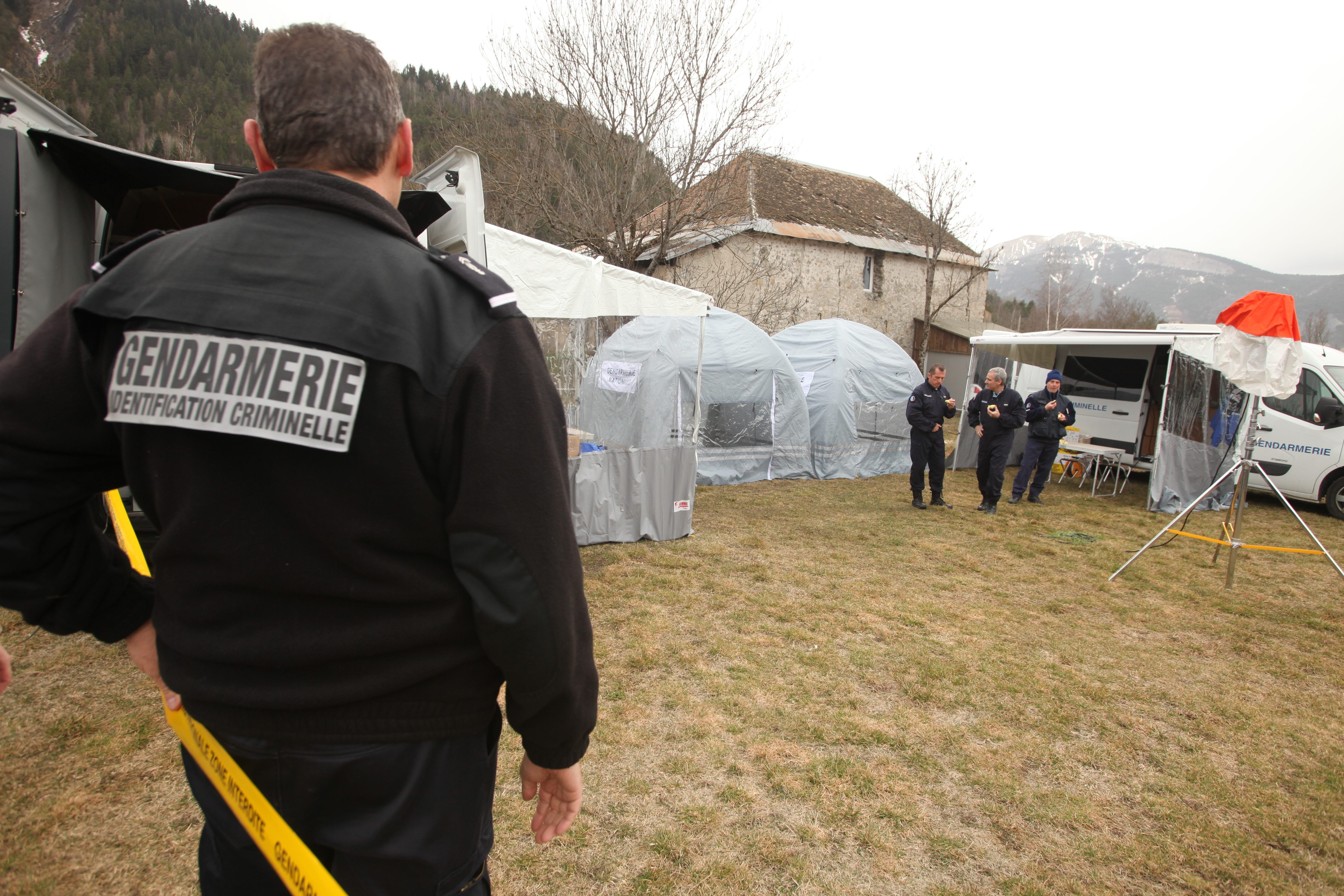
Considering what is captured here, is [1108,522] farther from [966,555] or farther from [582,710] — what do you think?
[582,710]

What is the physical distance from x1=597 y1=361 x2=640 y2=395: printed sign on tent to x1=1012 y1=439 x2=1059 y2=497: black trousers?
5.79 metres

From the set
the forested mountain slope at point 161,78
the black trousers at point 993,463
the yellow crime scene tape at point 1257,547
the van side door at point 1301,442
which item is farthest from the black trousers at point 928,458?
the forested mountain slope at point 161,78

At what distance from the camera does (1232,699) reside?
4262 millimetres

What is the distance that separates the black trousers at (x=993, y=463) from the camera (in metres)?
9.10

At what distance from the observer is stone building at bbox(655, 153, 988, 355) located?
55.9 feet

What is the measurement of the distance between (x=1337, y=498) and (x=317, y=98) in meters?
13.0

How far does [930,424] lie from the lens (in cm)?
897

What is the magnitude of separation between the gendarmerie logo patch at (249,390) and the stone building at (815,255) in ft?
45.4

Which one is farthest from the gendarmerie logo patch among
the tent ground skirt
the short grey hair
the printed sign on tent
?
the printed sign on tent

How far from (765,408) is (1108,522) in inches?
197

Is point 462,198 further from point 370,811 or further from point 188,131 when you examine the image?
point 188,131

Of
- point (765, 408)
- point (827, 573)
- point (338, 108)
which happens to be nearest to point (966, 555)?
point (827, 573)

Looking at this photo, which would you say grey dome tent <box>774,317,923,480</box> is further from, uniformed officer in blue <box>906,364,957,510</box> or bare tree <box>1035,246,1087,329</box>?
bare tree <box>1035,246,1087,329</box>

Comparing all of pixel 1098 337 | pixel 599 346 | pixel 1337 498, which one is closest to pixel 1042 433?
pixel 1098 337
